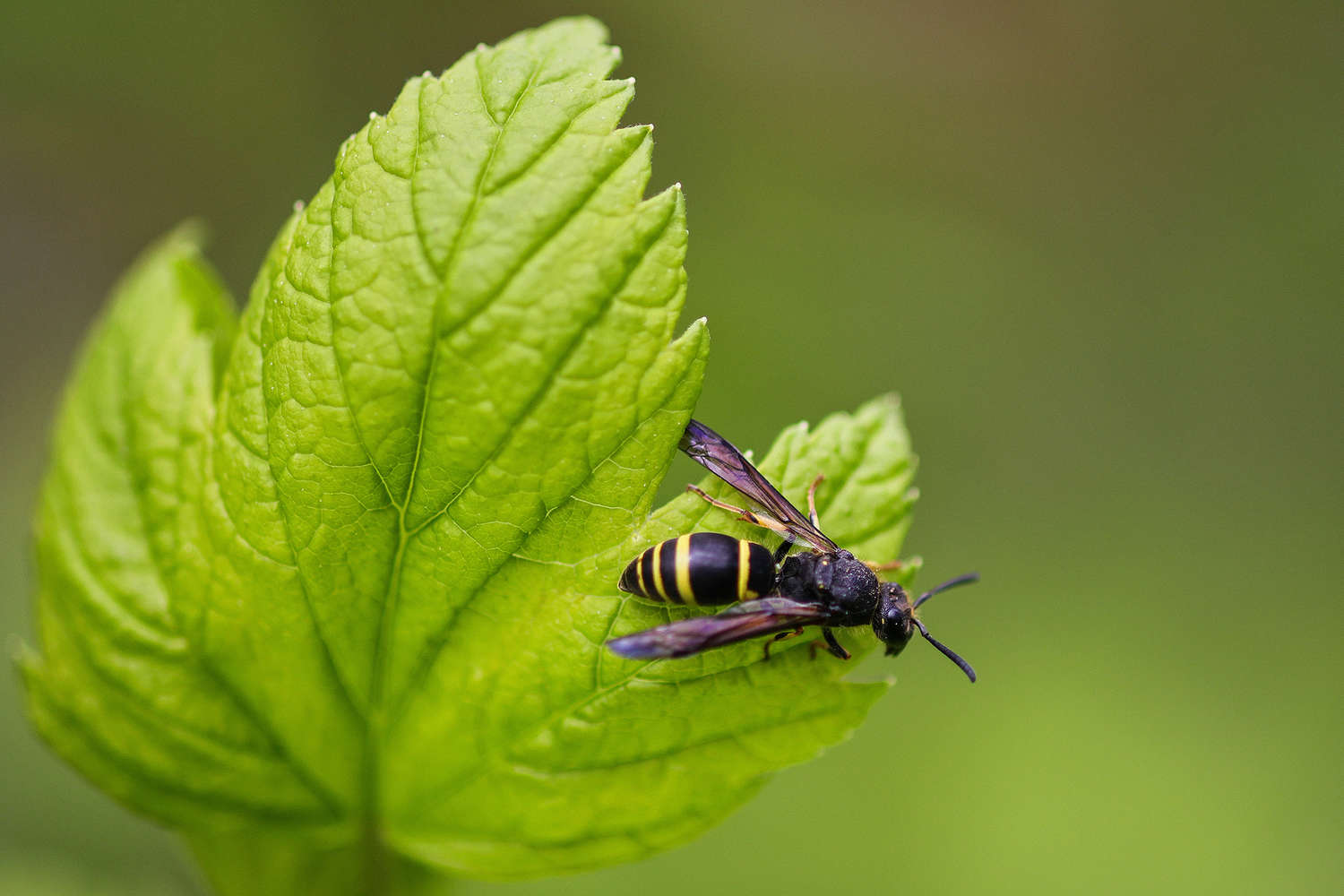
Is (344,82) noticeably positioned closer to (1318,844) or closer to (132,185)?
(132,185)

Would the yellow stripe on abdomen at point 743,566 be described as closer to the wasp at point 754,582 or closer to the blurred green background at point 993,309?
the wasp at point 754,582

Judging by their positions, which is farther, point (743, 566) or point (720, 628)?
point (743, 566)

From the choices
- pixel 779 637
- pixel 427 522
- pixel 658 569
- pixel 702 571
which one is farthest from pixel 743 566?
pixel 427 522

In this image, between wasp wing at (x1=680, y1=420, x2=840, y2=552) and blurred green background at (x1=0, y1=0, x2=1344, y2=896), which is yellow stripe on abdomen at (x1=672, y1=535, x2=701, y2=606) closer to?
wasp wing at (x1=680, y1=420, x2=840, y2=552)

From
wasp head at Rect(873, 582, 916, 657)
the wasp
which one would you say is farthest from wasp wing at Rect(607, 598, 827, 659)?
wasp head at Rect(873, 582, 916, 657)

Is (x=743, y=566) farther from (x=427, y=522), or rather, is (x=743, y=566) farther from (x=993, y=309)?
(x=993, y=309)

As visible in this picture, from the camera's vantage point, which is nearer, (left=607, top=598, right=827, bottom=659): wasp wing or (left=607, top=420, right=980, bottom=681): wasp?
(left=607, top=598, right=827, bottom=659): wasp wing

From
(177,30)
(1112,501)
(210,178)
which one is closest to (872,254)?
(1112,501)
